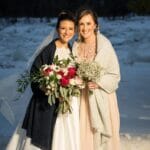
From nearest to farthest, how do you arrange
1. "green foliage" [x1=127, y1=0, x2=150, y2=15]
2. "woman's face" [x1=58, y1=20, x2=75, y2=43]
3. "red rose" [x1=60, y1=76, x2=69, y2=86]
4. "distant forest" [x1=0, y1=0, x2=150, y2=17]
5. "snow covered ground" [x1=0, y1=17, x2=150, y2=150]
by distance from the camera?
"red rose" [x1=60, y1=76, x2=69, y2=86] → "woman's face" [x1=58, y1=20, x2=75, y2=43] → "snow covered ground" [x1=0, y1=17, x2=150, y2=150] → "green foliage" [x1=127, y1=0, x2=150, y2=15] → "distant forest" [x1=0, y1=0, x2=150, y2=17]

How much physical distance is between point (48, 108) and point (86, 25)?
0.59m

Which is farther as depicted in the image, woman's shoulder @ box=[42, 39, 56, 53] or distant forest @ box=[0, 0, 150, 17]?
distant forest @ box=[0, 0, 150, 17]

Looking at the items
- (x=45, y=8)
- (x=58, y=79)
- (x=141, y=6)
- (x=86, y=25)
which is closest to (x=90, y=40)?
(x=86, y=25)

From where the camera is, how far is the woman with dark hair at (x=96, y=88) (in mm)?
3598

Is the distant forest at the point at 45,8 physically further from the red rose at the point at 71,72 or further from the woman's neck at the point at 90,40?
the red rose at the point at 71,72

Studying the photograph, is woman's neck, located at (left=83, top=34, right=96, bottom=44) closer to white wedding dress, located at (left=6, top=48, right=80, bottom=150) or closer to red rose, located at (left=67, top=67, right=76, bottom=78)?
white wedding dress, located at (left=6, top=48, right=80, bottom=150)

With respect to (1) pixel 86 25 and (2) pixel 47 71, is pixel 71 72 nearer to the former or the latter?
(2) pixel 47 71

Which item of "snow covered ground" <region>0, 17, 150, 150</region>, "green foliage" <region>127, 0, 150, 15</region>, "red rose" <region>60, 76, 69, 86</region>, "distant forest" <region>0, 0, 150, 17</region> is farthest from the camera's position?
"distant forest" <region>0, 0, 150, 17</region>

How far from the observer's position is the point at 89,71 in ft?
11.2

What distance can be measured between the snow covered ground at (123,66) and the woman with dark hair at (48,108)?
45cm

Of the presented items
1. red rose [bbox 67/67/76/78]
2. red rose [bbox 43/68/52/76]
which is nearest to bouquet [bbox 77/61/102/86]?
red rose [bbox 67/67/76/78]

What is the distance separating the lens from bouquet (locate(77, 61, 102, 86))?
11.2 ft

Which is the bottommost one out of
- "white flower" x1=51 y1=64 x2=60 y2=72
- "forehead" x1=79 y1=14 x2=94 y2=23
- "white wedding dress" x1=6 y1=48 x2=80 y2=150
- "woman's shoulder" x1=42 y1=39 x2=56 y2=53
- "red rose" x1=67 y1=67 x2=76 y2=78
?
"white wedding dress" x1=6 y1=48 x2=80 y2=150

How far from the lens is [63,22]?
141 inches
